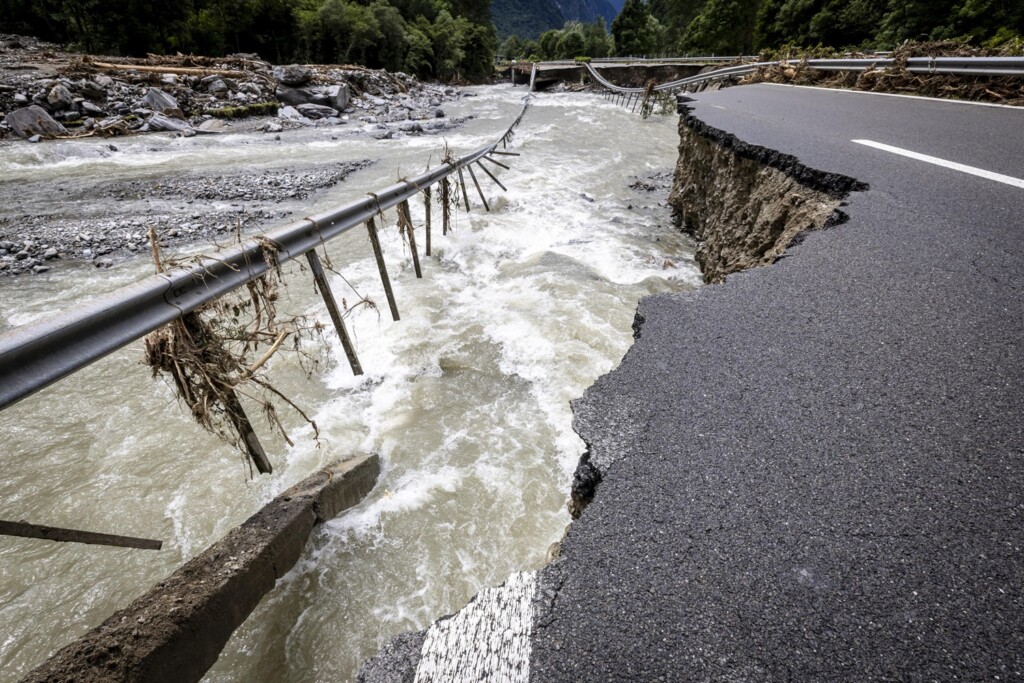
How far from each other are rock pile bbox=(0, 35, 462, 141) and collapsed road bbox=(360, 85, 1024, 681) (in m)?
16.2

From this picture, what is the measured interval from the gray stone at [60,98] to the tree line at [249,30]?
17.5 meters

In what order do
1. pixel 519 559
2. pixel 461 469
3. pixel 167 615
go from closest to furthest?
pixel 167 615
pixel 519 559
pixel 461 469

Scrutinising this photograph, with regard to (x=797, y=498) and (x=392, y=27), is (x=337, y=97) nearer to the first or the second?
(x=797, y=498)

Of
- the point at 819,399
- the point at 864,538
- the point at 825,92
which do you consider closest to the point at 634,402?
the point at 819,399

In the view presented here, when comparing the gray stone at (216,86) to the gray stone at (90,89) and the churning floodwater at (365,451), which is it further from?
the churning floodwater at (365,451)

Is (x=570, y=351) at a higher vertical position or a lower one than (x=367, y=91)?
lower

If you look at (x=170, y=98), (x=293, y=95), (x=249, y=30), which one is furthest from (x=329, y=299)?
(x=249, y=30)

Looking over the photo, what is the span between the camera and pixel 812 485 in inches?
53.2

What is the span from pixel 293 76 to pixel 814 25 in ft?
129

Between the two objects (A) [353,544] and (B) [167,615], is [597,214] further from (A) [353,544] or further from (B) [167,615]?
(B) [167,615]

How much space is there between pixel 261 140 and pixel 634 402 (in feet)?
55.0

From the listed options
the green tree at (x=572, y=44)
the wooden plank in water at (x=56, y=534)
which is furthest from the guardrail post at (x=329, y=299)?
the green tree at (x=572, y=44)

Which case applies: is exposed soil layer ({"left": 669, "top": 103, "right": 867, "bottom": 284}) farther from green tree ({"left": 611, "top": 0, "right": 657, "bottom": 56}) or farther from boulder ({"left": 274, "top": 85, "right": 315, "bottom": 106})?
green tree ({"left": 611, "top": 0, "right": 657, "bottom": 56})

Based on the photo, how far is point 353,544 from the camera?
2.17 metres
